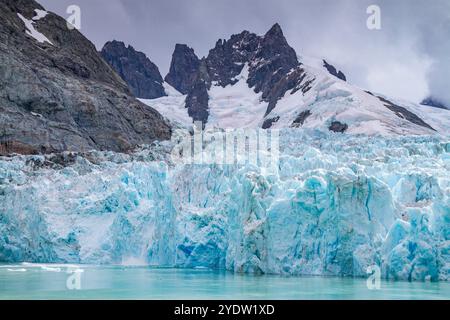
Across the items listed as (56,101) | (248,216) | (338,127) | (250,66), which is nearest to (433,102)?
(250,66)

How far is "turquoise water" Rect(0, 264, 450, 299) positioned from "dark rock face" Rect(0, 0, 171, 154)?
29123mm

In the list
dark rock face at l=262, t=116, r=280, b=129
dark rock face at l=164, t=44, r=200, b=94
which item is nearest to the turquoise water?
dark rock face at l=262, t=116, r=280, b=129

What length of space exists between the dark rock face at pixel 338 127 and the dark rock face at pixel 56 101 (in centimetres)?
1643

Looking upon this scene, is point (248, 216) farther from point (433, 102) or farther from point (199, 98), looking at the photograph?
point (433, 102)

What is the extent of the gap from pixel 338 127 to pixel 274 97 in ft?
132

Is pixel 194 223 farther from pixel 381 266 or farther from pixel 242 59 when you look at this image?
pixel 242 59

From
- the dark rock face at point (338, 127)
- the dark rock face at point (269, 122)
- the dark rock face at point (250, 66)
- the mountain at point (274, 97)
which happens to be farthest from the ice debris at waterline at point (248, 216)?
the dark rock face at point (250, 66)

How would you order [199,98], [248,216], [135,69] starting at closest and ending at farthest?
[248,216] < [199,98] < [135,69]

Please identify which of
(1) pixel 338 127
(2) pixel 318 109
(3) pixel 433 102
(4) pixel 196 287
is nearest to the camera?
Answer: (4) pixel 196 287

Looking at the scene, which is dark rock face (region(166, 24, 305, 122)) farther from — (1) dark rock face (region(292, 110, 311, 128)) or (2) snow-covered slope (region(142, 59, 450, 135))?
(1) dark rock face (region(292, 110, 311, 128))

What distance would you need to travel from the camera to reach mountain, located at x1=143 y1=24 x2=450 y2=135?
70.9 meters

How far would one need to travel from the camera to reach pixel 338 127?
64.4m

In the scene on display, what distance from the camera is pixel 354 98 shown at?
7725 cm
